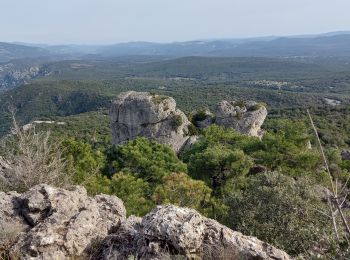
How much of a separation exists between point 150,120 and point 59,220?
94.5 feet

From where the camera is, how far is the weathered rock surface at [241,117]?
39.5m

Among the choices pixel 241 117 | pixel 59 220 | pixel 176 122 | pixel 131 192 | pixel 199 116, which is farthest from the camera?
pixel 199 116

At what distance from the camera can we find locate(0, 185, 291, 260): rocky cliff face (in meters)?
7.80

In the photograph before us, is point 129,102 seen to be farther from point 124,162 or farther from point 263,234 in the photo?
point 263,234

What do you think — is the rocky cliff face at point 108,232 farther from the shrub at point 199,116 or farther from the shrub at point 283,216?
the shrub at point 199,116

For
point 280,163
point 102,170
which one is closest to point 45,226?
point 102,170

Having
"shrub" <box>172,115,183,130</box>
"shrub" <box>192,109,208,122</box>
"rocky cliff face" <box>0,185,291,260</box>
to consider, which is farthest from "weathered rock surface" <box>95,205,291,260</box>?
"shrub" <box>192,109,208,122</box>

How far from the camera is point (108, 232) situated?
9148mm

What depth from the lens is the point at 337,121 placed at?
57.1 metres

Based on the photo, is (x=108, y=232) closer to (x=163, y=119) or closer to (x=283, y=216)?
(x=283, y=216)

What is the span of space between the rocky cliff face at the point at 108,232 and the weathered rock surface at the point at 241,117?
30621mm

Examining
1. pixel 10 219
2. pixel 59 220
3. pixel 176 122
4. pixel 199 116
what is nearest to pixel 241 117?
pixel 199 116

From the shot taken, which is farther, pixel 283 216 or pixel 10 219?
pixel 283 216

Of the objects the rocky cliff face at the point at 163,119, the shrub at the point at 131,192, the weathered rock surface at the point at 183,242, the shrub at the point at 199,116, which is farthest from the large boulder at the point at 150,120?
the weathered rock surface at the point at 183,242
